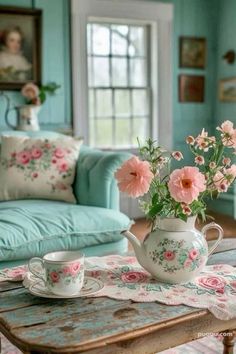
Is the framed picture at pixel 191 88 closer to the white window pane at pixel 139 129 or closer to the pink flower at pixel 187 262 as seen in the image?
the white window pane at pixel 139 129

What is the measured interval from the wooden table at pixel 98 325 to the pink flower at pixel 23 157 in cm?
160

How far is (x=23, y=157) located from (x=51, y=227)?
0.65 m

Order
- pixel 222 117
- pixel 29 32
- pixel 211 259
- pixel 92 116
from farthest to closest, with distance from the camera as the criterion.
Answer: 1. pixel 222 117
2. pixel 92 116
3. pixel 29 32
4. pixel 211 259

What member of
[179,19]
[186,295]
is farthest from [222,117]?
[186,295]

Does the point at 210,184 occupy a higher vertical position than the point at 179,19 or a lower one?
lower

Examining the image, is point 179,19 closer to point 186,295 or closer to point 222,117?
point 222,117

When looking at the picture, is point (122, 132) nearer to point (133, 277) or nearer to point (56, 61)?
point (56, 61)

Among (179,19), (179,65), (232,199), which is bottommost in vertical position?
(232,199)

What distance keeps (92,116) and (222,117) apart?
1300 mm

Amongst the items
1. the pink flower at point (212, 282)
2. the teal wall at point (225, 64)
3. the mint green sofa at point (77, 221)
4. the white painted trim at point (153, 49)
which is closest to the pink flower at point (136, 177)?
the pink flower at point (212, 282)

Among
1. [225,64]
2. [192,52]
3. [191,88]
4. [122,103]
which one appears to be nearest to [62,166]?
[122,103]

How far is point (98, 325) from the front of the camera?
3.86ft

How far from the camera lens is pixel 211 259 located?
176cm

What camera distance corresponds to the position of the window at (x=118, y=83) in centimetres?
446
